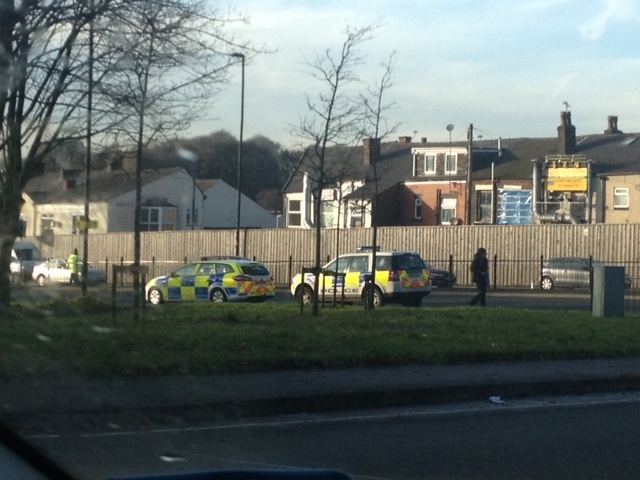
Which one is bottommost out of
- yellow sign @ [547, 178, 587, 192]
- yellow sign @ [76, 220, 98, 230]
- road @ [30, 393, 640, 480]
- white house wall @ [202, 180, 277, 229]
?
road @ [30, 393, 640, 480]

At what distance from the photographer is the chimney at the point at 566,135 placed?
59.2 meters

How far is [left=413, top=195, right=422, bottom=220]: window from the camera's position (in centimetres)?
6288

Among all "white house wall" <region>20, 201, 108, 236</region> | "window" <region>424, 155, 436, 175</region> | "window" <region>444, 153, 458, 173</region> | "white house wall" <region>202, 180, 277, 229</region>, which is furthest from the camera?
"window" <region>424, 155, 436, 175</region>

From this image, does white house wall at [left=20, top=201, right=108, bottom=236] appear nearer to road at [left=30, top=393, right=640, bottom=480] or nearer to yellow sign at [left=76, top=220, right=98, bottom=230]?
yellow sign at [left=76, top=220, right=98, bottom=230]

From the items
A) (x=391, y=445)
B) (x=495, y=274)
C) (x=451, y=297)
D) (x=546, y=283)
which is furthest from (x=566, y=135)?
(x=391, y=445)

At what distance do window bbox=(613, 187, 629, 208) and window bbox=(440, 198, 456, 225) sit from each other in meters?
10.0

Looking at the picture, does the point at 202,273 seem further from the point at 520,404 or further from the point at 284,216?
the point at 284,216

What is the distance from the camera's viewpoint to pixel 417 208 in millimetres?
63125

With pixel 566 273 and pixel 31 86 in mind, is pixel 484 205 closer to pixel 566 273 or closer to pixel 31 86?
pixel 566 273

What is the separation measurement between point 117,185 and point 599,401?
13093mm

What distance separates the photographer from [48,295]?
23.8 m

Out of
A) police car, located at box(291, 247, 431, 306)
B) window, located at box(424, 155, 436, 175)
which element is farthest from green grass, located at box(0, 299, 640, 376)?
window, located at box(424, 155, 436, 175)

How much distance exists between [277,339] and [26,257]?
16.8 m

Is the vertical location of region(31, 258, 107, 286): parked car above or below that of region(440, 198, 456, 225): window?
below
